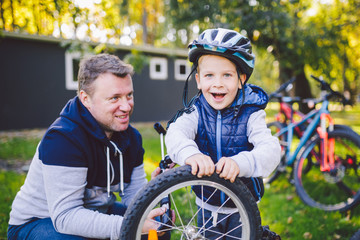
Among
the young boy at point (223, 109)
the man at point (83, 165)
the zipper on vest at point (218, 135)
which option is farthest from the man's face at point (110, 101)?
the zipper on vest at point (218, 135)

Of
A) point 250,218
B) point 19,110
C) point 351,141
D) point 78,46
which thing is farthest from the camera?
point 19,110

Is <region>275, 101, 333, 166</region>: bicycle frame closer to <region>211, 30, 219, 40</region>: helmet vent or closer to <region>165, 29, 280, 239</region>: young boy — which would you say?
<region>165, 29, 280, 239</region>: young boy

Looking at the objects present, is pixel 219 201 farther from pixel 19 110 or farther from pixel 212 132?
pixel 19 110

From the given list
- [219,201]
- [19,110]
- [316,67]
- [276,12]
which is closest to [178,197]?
[219,201]

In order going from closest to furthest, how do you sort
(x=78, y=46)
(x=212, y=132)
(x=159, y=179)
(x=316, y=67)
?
1. (x=159, y=179)
2. (x=212, y=132)
3. (x=78, y=46)
4. (x=316, y=67)

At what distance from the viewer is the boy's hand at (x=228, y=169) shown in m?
1.50

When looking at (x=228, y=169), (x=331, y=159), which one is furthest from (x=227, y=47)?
(x=331, y=159)

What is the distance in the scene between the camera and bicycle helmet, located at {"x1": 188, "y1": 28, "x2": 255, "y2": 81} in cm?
184

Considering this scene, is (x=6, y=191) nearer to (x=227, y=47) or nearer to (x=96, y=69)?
(x=96, y=69)

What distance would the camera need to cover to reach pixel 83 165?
1891 millimetres

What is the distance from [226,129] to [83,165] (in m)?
0.99

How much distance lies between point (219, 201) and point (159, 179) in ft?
2.40

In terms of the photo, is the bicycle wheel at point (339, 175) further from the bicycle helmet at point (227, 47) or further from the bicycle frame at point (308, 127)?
the bicycle helmet at point (227, 47)

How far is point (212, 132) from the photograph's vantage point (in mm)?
1931
